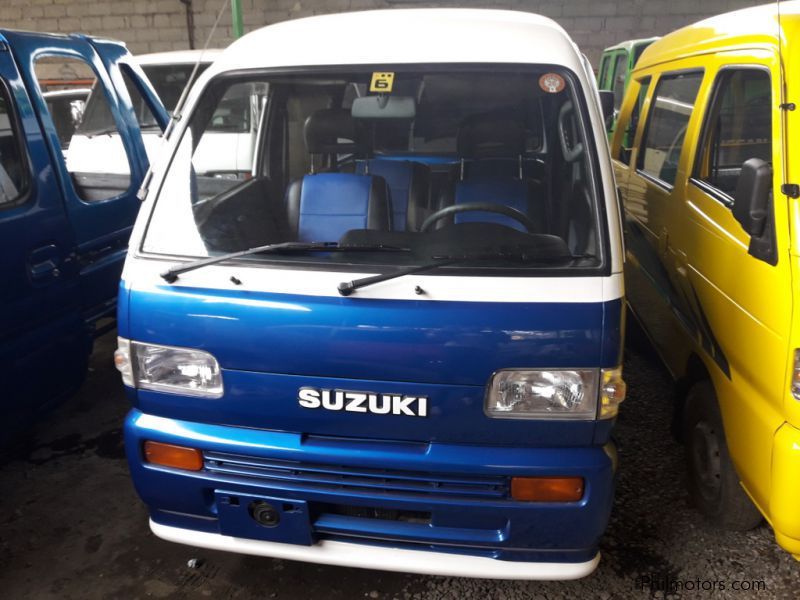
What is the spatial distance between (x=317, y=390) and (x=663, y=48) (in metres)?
3.25

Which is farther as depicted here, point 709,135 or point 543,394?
point 709,135

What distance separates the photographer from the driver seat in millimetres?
2402

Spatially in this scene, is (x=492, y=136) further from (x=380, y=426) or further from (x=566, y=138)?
(x=380, y=426)

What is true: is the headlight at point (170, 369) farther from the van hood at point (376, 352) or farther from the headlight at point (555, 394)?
the headlight at point (555, 394)

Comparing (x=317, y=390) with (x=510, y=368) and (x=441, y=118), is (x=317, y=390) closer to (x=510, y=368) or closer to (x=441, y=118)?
(x=510, y=368)

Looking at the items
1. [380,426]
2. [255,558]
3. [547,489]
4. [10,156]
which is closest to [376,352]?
[380,426]

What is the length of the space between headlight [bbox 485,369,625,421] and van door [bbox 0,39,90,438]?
1989 millimetres

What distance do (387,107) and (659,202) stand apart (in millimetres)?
1625

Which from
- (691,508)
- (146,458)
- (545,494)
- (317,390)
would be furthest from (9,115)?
(691,508)

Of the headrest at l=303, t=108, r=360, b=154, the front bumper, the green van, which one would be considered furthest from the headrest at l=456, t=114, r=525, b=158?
the green van

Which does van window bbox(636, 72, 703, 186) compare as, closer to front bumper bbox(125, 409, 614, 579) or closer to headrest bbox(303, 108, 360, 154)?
headrest bbox(303, 108, 360, 154)

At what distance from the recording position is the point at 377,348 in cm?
178

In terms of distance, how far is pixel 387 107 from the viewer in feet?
8.61

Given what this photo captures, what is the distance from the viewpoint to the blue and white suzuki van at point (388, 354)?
177 centimetres
